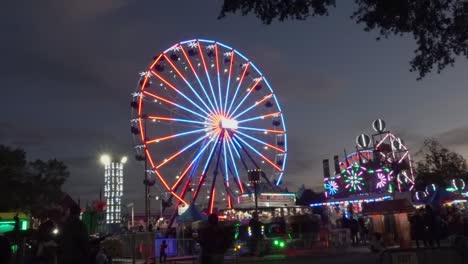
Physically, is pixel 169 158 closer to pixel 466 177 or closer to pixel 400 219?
pixel 400 219

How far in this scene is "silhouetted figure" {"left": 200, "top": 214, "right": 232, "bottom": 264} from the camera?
7391 mm

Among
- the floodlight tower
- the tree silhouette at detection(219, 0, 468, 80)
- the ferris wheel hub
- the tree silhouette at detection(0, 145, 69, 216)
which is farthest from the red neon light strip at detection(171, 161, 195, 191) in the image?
the floodlight tower

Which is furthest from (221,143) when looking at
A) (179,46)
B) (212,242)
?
(212,242)

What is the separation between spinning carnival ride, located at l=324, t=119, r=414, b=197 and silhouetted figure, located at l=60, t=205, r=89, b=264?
34.0m

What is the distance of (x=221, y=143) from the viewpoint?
35.5 metres

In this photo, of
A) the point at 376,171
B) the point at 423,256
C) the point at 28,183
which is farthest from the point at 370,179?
the point at 423,256

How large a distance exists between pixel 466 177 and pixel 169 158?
149 ft

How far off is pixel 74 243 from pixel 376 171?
1407 inches

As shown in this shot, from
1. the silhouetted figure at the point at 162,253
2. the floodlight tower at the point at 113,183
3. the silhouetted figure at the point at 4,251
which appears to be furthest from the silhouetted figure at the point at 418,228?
the floodlight tower at the point at 113,183

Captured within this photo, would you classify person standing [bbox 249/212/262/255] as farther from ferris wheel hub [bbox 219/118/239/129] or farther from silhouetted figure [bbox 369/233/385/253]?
ferris wheel hub [bbox 219/118/239/129]

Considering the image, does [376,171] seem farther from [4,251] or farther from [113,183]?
[113,183]

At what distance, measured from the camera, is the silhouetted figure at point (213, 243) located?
7391 mm

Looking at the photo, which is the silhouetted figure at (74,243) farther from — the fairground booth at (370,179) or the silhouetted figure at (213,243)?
the fairground booth at (370,179)

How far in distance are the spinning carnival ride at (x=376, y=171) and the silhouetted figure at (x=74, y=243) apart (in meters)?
34.0
